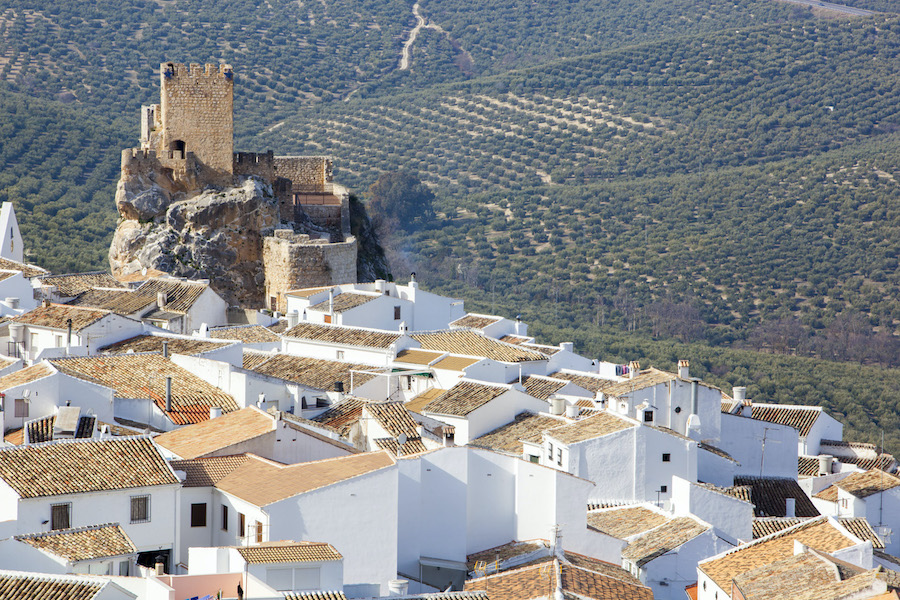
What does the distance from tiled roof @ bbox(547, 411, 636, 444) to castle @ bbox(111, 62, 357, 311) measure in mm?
14757

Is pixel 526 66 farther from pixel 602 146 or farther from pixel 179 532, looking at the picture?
pixel 179 532

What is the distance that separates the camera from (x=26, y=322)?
3228 cm

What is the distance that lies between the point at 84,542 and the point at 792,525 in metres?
11.6

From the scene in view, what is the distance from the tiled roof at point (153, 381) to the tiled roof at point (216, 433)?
158cm

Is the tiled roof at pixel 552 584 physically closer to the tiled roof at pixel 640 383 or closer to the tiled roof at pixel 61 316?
the tiled roof at pixel 640 383

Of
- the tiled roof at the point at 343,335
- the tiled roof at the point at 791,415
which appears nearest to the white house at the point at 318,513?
the tiled roof at the point at 343,335

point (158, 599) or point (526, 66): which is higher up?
point (526, 66)

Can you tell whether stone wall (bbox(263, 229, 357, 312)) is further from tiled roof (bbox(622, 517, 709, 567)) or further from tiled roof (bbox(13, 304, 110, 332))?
tiled roof (bbox(622, 517, 709, 567))

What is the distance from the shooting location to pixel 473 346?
34.2 metres

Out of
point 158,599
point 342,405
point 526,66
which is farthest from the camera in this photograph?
point 526,66

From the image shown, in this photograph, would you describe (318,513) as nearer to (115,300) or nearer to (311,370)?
(311,370)

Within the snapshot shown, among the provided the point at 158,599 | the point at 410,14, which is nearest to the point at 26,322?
the point at 158,599

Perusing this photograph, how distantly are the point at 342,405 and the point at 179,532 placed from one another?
8.03 metres

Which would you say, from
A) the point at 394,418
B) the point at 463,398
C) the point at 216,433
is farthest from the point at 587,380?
the point at 216,433
